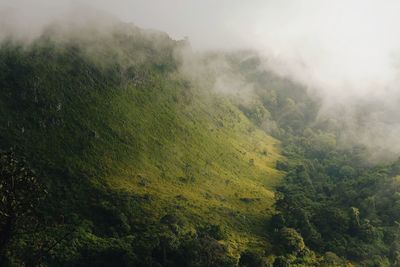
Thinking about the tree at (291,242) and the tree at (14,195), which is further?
the tree at (291,242)

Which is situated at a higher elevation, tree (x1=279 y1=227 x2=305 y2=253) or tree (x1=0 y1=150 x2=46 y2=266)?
tree (x1=279 y1=227 x2=305 y2=253)

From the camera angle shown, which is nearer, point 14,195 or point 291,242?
point 14,195

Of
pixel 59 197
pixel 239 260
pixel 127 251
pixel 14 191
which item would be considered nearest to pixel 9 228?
pixel 14 191

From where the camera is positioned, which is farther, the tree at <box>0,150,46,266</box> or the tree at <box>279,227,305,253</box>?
the tree at <box>279,227,305,253</box>

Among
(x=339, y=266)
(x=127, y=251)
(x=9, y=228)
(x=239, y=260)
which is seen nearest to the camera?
(x=9, y=228)

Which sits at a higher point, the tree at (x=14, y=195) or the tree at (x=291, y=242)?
the tree at (x=291, y=242)

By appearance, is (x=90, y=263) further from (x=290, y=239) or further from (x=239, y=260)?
(x=290, y=239)

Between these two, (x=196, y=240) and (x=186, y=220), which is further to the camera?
(x=186, y=220)

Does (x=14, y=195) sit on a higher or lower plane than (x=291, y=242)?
lower
